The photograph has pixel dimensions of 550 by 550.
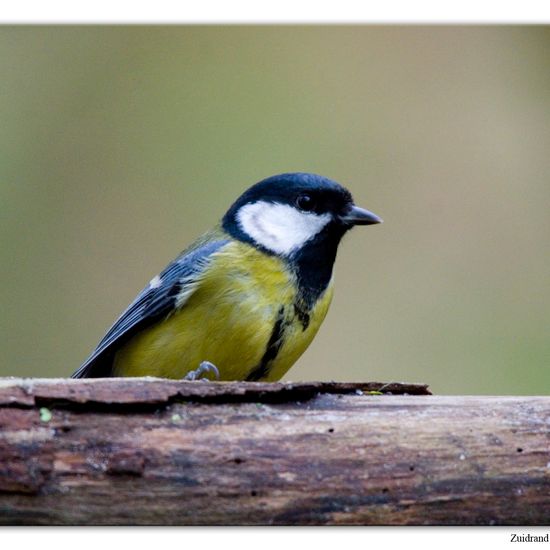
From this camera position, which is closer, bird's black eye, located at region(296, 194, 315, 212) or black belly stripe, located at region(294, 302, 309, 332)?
black belly stripe, located at region(294, 302, 309, 332)

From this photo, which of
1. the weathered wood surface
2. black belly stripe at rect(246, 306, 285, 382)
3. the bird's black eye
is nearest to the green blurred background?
the bird's black eye

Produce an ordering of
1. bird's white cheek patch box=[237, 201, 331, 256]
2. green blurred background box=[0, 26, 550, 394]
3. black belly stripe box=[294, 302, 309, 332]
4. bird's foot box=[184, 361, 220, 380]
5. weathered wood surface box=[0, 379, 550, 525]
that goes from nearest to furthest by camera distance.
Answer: weathered wood surface box=[0, 379, 550, 525]
bird's foot box=[184, 361, 220, 380]
black belly stripe box=[294, 302, 309, 332]
bird's white cheek patch box=[237, 201, 331, 256]
green blurred background box=[0, 26, 550, 394]

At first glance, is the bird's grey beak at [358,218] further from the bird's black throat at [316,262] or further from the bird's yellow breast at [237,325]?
the bird's yellow breast at [237,325]

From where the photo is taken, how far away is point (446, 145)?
156 inches

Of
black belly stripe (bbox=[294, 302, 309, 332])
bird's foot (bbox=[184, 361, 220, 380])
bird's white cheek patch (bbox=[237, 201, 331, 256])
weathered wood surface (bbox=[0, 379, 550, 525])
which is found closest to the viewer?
weathered wood surface (bbox=[0, 379, 550, 525])

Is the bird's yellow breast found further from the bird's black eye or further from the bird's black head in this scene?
the bird's black eye

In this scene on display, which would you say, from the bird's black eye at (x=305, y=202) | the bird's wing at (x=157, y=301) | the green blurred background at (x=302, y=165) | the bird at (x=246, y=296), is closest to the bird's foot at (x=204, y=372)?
the bird at (x=246, y=296)

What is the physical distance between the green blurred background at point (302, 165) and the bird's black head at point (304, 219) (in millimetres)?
1350

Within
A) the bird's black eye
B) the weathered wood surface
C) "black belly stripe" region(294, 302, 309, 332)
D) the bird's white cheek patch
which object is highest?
the bird's black eye

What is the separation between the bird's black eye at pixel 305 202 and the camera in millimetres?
2422

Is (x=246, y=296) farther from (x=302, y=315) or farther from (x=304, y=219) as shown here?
(x=304, y=219)

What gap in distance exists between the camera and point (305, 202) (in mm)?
2424

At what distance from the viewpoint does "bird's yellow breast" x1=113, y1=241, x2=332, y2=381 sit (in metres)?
2.20

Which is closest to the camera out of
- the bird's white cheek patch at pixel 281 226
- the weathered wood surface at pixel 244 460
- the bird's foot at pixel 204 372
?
the weathered wood surface at pixel 244 460
